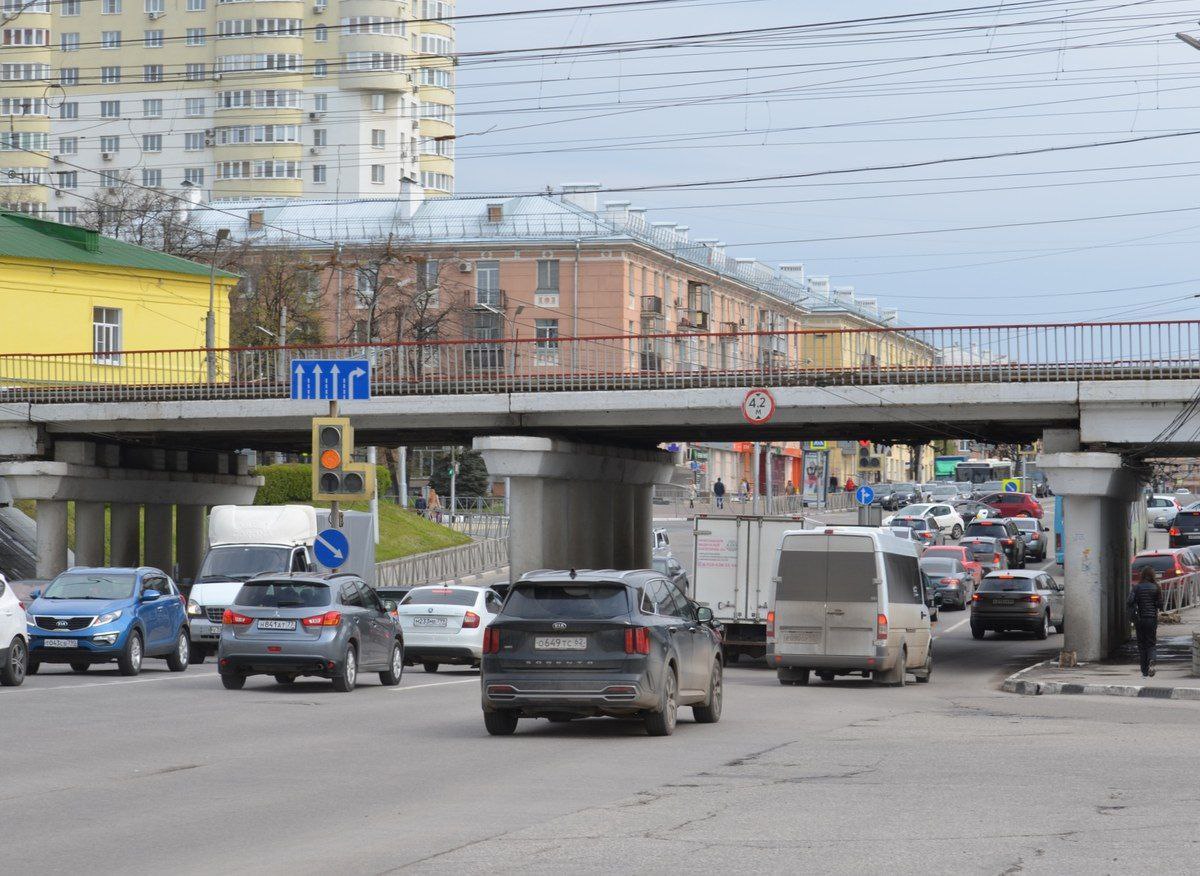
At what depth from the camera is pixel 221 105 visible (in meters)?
133

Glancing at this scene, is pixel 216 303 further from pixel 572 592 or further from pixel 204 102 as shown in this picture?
pixel 204 102

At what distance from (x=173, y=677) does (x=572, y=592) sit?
11732mm

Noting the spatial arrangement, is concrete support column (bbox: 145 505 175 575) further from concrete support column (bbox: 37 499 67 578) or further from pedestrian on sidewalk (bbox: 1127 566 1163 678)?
pedestrian on sidewalk (bbox: 1127 566 1163 678)

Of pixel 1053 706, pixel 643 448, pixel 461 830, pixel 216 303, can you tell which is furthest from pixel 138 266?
pixel 461 830

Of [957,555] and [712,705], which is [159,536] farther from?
[712,705]

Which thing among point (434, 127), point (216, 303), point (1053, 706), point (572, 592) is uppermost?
point (434, 127)

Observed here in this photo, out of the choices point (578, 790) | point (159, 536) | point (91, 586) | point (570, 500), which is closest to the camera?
point (578, 790)

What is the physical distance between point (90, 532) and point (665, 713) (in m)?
34.6

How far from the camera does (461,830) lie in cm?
1103

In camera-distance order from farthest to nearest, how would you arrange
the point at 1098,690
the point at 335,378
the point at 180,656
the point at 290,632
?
1. the point at 335,378
2. the point at 180,656
3. the point at 1098,690
4. the point at 290,632

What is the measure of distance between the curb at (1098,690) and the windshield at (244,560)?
13271 millimetres

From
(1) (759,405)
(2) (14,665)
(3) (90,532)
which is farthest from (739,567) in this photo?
(3) (90,532)

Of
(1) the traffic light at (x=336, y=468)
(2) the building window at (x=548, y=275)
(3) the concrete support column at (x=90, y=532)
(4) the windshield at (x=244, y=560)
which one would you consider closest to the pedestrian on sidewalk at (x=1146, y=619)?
(1) the traffic light at (x=336, y=468)

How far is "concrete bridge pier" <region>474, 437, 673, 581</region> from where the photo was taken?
139 ft
